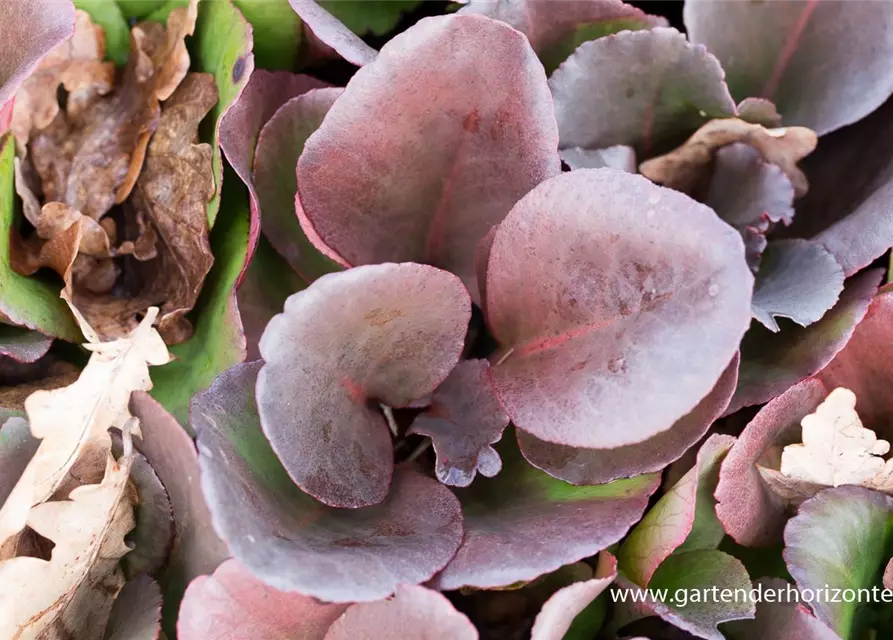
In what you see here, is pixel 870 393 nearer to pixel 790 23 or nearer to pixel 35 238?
pixel 790 23

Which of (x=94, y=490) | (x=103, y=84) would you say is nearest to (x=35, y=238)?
(x=103, y=84)

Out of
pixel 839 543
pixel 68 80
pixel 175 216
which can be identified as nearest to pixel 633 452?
pixel 839 543

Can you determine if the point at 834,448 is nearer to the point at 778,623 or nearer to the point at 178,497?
the point at 778,623

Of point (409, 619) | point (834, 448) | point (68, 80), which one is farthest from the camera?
point (68, 80)

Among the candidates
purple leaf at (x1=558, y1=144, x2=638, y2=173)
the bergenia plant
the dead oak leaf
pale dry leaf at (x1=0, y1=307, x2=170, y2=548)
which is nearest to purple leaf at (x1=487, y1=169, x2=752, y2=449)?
the bergenia plant

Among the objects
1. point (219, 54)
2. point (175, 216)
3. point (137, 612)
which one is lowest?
point (137, 612)

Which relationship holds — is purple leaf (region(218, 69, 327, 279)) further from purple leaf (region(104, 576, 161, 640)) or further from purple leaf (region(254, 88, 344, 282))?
purple leaf (region(104, 576, 161, 640))

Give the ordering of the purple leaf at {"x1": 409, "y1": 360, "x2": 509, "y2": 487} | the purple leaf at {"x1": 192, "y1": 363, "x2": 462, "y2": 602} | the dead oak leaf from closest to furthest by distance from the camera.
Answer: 1. the purple leaf at {"x1": 192, "y1": 363, "x2": 462, "y2": 602}
2. the purple leaf at {"x1": 409, "y1": 360, "x2": 509, "y2": 487}
3. the dead oak leaf
